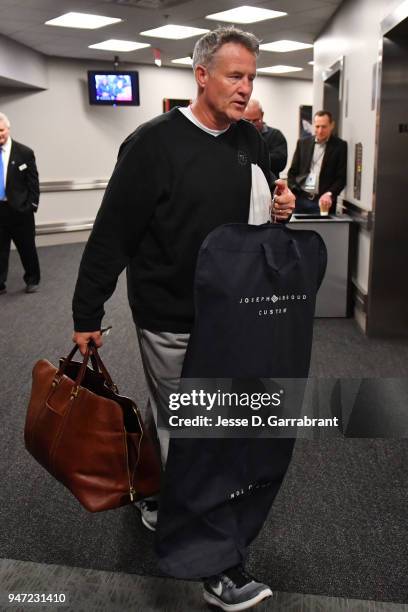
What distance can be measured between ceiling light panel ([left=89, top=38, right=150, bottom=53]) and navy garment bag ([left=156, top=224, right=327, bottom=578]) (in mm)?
7441

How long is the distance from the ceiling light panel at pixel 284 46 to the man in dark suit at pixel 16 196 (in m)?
4.25

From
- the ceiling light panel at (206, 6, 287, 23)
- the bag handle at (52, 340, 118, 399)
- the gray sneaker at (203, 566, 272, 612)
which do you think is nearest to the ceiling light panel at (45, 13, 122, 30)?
the ceiling light panel at (206, 6, 287, 23)

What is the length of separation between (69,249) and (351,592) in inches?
308

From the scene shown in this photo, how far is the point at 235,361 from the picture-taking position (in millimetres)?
1483

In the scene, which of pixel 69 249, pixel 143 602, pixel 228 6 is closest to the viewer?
pixel 143 602

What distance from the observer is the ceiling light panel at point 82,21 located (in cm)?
659

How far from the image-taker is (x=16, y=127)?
29.6 ft

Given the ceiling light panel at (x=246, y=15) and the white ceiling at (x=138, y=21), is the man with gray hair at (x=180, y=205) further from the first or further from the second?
the ceiling light panel at (x=246, y=15)

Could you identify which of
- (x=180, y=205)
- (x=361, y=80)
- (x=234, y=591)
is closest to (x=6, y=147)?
(x=361, y=80)

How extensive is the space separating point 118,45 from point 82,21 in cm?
158

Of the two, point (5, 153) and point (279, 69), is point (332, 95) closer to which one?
point (5, 153)

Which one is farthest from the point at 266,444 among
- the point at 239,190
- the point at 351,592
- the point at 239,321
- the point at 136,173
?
the point at 136,173

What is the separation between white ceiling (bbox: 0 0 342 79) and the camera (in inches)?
237

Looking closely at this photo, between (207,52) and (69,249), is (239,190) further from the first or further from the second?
(69,249)
